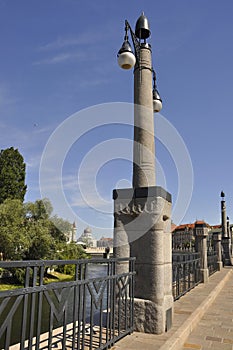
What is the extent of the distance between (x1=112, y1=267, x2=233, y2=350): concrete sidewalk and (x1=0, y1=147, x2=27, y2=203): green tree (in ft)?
103

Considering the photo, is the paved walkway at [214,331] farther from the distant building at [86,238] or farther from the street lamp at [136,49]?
the distant building at [86,238]

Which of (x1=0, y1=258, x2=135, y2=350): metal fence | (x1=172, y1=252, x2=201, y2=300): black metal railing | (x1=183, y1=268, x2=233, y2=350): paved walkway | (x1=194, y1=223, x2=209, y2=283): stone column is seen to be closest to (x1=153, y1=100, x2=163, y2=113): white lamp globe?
(x1=172, y1=252, x2=201, y2=300): black metal railing

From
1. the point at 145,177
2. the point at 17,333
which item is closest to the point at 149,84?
the point at 145,177

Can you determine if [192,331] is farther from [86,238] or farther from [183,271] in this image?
[86,238]

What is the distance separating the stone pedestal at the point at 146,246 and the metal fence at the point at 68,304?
0.23 m

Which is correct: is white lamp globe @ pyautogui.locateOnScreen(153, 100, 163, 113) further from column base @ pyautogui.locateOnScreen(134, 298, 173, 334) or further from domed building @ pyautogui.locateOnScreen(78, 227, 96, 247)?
domed building @ pyautogui.locateOnScreen(78, 227, 96, 247)

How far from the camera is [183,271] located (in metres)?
8.75

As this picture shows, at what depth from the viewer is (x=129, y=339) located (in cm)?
436

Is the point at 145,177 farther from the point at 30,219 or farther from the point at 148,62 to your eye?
the point at 30,219

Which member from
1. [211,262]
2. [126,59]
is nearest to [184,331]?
[126,59]

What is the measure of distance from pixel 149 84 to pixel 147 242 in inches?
130

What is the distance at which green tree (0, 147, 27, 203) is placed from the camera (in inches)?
1397

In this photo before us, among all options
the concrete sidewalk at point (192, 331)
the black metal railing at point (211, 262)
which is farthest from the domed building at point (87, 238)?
the concrete sidewalk at point (192, 331)

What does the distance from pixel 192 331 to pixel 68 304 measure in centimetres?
236
